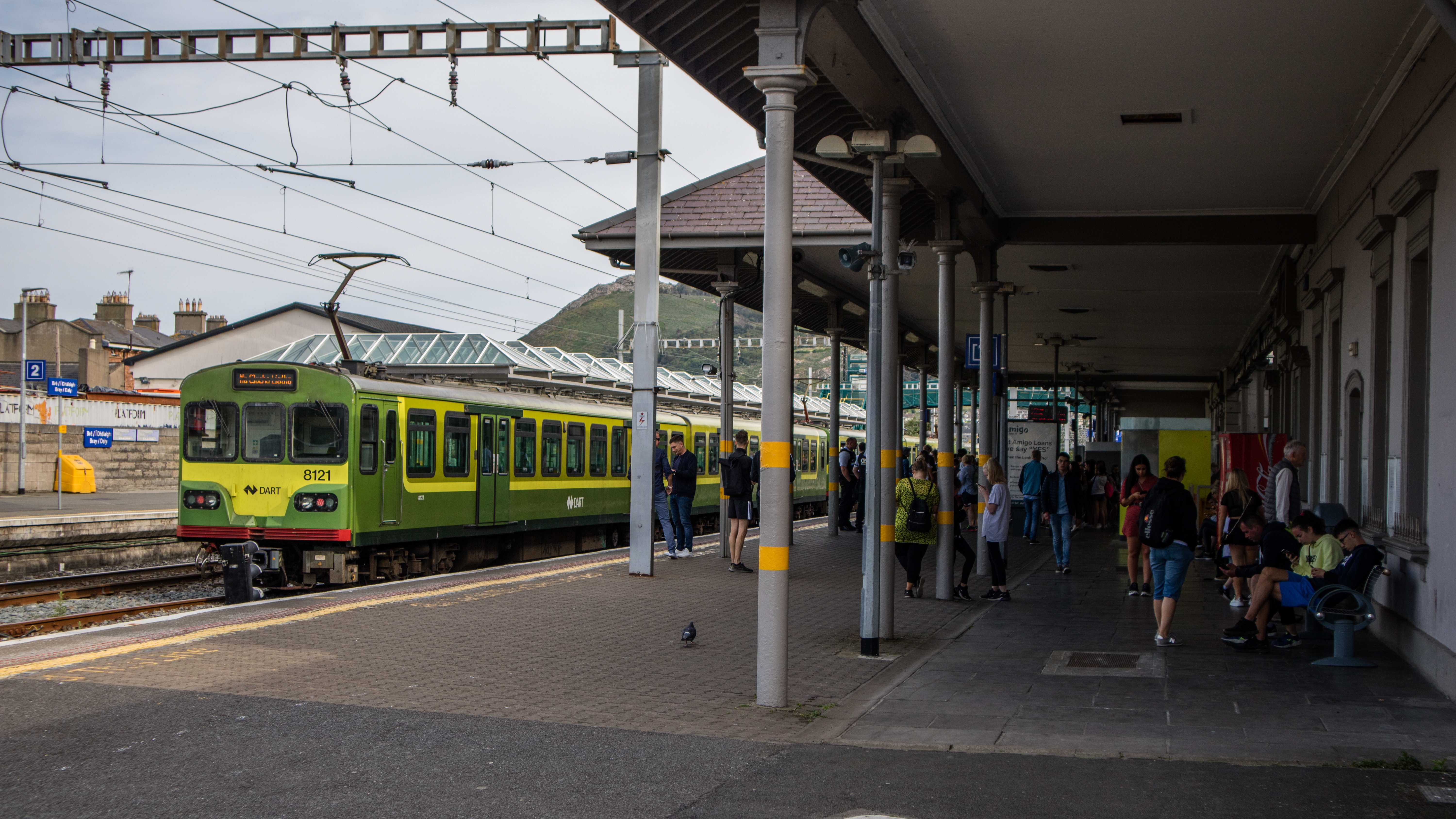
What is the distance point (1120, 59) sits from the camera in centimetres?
922

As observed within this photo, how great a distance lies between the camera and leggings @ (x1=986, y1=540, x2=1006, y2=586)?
528 inches

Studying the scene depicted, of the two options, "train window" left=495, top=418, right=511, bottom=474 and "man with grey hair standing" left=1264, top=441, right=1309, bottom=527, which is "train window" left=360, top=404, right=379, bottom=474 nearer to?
"train window" left=495, top=418, right=511, bottom=474

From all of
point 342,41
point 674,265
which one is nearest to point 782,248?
point 674,265

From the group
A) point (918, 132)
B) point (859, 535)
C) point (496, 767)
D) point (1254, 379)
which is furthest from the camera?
point (1254, 379)

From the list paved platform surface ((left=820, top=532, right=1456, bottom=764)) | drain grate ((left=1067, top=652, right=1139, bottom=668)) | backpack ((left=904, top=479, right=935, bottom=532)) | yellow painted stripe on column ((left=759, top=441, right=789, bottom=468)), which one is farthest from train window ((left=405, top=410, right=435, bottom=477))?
drain grate ((left=1067, top=652, right=1139, bottom=668))

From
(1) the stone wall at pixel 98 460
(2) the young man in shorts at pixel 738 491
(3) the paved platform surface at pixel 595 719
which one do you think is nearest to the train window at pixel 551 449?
(2) the young man in shorts at pixel 738 491

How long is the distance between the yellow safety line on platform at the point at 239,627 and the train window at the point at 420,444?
6.39ft

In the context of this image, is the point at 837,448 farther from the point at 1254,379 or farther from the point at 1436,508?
the point at 1436,508

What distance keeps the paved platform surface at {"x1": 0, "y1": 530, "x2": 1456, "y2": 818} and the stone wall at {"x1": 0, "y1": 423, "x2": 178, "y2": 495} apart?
21338 millimetres

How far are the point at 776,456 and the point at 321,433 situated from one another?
8.12 m

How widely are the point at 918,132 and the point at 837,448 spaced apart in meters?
12.4

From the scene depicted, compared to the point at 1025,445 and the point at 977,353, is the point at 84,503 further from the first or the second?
the point at 1025,445

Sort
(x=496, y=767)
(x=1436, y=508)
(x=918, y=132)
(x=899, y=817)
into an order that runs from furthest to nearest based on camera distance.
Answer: (x=918, y=132) < (x=1436, y=508) < (x=496, y=767) < (x=899, y=817)

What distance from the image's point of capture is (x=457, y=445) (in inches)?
640
